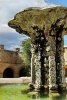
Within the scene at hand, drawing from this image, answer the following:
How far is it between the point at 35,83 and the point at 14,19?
2717 millimetres

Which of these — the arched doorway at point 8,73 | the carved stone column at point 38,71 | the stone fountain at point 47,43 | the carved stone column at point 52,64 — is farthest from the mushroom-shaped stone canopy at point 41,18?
the arched doorway at point 8,73

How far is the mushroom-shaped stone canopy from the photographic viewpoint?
938 cm

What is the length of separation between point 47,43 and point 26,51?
73.8ft

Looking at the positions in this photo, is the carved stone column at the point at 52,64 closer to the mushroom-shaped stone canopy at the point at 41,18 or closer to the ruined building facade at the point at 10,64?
the mushroom-shaped stone canopy at the point at 41,18

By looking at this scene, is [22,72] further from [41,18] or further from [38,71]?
[41,18]

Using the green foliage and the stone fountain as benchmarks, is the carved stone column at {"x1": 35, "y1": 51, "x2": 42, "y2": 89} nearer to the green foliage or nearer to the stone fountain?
the stone fountain

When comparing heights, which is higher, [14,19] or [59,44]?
[14,19]

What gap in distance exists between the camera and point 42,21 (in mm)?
9789

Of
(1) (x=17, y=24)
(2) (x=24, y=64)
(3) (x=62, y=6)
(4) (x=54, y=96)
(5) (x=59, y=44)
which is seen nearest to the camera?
(4) (x=54, y=96)

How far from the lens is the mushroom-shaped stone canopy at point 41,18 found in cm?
938

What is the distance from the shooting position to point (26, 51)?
32344 millimetres

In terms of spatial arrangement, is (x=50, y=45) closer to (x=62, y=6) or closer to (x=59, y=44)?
(x=59, y=44)

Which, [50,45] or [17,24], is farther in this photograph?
[17,24]

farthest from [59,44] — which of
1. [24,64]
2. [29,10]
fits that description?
[24,64]
